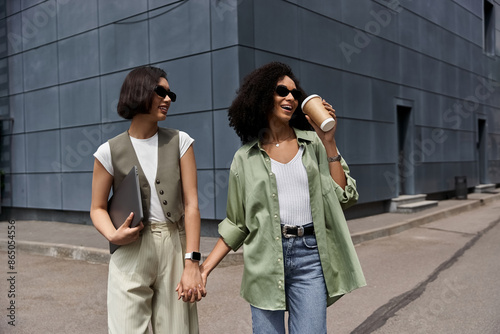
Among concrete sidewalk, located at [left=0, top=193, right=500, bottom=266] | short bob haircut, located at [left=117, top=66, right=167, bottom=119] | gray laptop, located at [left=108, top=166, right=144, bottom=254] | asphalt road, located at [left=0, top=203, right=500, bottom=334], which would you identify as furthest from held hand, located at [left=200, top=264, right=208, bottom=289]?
concrete sidewalk, located at [left=0, top=193, right=500, bottom=266]

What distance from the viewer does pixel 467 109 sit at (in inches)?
738

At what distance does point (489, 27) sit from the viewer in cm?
2148

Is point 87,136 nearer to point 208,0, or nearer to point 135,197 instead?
point 208,0

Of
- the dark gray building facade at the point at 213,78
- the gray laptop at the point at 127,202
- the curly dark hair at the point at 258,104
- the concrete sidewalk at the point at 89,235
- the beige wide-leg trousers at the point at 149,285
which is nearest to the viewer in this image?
the gray laptop at the point at 127,202

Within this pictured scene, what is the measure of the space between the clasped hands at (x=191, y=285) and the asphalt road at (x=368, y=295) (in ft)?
7.73

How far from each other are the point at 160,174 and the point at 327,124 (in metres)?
0.85

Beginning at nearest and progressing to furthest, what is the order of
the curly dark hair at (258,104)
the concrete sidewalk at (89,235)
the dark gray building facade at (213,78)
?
1. the curly dark hair at (258,104)
2. the concrete sidewalk at (89,235)
3. the dark gray building facade at (213,78)

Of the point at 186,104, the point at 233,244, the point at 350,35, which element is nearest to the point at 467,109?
the point at 350,35

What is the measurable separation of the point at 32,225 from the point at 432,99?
1264 centimetres

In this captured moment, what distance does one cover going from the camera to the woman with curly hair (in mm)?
2314

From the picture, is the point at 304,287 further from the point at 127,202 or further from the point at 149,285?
the point at 127,202

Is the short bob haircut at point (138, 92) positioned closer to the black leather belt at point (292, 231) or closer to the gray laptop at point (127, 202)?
the gray laptop at point (127, 202)

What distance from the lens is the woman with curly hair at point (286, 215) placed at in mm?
2314

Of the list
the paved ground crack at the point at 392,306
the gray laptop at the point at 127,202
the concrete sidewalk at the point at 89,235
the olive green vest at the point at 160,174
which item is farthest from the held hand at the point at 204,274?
the concrete sidewalk at the point at 89,235
